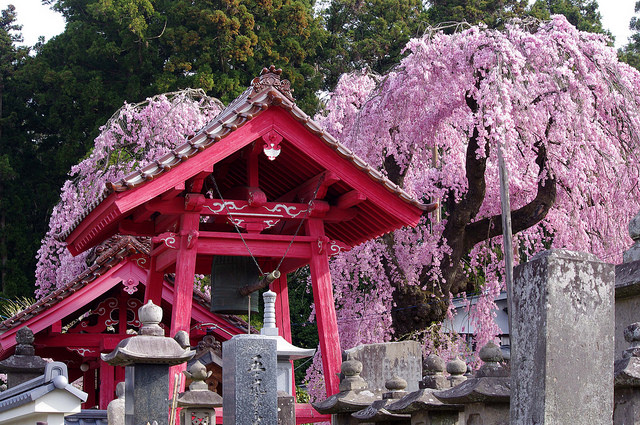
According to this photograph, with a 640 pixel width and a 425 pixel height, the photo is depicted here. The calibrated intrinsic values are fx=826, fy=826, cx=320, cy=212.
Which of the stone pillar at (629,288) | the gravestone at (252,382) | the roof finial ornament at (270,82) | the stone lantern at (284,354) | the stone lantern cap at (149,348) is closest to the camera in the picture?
the stone pillar at (629,288)

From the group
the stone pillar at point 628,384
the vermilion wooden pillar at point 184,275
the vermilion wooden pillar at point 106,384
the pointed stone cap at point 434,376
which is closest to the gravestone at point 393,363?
the pointed stone cap at point 434,376

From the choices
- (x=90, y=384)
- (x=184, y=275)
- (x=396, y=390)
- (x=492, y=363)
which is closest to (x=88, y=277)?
(x=90, y=384)

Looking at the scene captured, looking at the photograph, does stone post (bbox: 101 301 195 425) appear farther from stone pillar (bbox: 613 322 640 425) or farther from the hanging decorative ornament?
stone pillar (bbox: 613 322 640 425)

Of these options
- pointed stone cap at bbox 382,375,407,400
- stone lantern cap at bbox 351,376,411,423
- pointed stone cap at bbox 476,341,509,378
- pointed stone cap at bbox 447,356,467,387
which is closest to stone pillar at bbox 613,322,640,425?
pointed stone cap at bbox 476,341,509,378

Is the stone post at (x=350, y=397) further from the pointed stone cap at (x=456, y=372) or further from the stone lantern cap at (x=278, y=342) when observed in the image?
the pointed stone cap at (x=456, y=372)

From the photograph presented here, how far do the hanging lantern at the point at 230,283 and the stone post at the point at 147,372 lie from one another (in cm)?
245

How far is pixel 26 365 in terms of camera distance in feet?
25.8

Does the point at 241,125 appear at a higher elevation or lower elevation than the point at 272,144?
higher

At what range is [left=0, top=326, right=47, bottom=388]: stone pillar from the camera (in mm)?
7801

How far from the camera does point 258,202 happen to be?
784cm

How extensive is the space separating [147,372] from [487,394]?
258 centimetres

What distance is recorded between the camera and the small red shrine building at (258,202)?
743 cm

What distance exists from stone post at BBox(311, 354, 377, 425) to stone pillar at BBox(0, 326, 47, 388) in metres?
3.20

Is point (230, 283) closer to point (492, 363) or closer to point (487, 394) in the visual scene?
point (492, 363)
